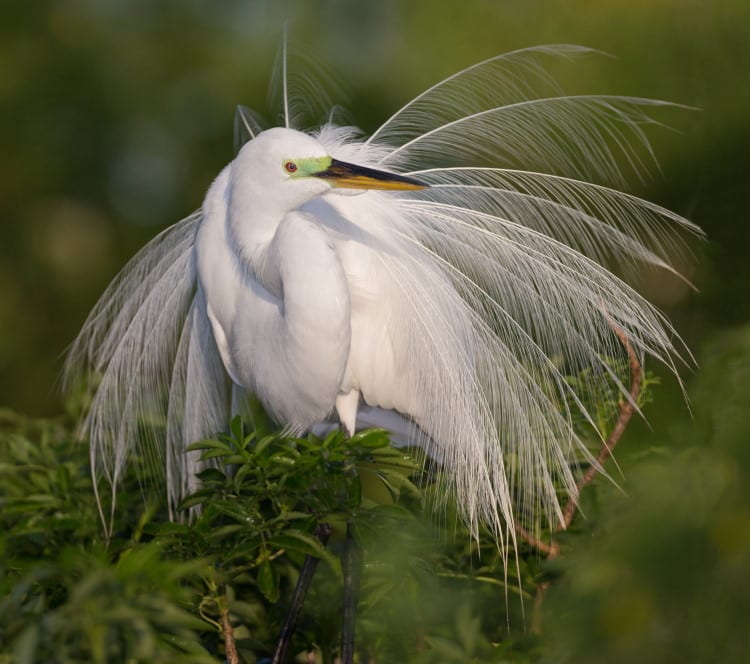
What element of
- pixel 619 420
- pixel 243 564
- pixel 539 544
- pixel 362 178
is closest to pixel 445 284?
pixel 362 178

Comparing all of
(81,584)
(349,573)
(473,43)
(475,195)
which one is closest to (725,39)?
(473,43)

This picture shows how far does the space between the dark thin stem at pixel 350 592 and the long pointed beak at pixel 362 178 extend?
63 cm

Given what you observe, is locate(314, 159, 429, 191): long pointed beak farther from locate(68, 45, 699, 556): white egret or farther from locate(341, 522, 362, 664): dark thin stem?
locate(341, 522, 362, 664): dark thin stem

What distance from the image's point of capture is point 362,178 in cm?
167

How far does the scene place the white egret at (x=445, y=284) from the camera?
5.58ft

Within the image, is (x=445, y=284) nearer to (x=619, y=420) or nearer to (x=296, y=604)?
(x=619, y=420)

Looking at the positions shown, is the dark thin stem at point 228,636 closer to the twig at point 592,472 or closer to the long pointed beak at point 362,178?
the twig at point 592,472

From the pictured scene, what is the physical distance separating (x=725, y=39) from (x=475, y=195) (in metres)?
0.96

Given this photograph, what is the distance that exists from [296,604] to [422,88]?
5.05 ft

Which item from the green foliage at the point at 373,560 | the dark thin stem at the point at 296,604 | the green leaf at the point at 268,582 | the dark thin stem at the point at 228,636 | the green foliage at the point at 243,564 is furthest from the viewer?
the dark thin stem at the point at 296,604

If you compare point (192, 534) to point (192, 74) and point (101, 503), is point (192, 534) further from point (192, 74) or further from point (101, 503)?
point (192, 74)

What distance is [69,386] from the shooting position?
2.23 metres

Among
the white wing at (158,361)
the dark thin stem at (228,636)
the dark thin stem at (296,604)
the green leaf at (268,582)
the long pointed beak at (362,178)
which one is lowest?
the dark thin stem at (296,604)

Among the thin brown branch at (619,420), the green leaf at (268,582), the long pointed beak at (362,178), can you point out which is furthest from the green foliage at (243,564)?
the long pointed beak at (362,178)
